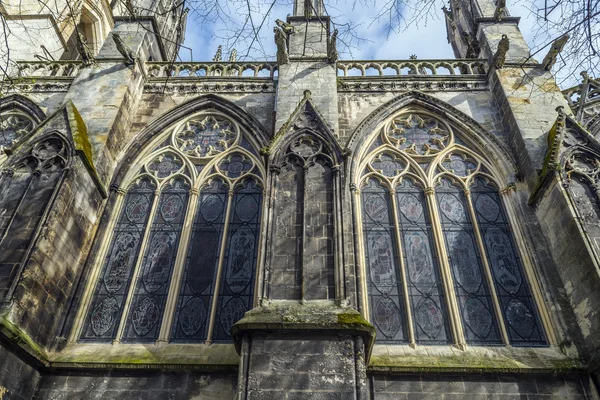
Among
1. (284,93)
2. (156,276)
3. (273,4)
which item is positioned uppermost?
(284,93)

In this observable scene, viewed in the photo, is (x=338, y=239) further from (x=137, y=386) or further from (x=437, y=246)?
(x=137, y=386)

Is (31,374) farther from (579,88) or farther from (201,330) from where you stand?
(579,88)

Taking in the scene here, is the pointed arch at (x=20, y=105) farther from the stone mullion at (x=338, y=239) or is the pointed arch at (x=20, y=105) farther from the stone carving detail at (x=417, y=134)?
the stone carving detail at (x=417, y=134)

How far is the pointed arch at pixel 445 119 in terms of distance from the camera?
800cm

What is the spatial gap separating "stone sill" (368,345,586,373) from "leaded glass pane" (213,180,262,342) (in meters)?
2.12

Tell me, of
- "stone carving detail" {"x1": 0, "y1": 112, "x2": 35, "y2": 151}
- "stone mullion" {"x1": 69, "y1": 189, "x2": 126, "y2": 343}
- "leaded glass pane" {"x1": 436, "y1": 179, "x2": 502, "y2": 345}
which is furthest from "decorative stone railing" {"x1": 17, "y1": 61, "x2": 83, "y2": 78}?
"leaded glass pane" {"x1": 436, "y1": 179, "x2": 502, "y2": 345}

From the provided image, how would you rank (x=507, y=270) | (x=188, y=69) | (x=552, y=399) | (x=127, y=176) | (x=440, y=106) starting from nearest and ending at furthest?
1. (x=552, y=399)
2. (x=507, y=270)
3. (x=127, y=176)
4. (x=440, y=106)
5. (x=188, y=69)

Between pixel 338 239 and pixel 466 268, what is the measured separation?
7.98ft

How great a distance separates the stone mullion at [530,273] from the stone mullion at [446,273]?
1.17 m

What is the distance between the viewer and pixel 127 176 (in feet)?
26.9

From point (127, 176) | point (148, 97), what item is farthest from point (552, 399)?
point (148, 97)

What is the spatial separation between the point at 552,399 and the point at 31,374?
21.4ft

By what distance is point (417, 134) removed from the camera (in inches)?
344

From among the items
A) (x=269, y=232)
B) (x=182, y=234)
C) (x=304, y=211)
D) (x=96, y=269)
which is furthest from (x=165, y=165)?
(x=304, y=211)
